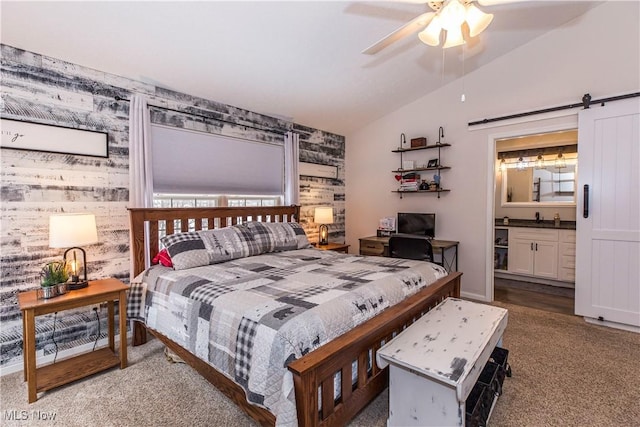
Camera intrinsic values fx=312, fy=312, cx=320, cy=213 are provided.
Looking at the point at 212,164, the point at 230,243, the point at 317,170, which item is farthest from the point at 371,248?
the point at 212,164

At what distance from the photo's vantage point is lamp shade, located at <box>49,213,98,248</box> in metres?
2.20

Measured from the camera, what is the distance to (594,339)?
9.35 feet

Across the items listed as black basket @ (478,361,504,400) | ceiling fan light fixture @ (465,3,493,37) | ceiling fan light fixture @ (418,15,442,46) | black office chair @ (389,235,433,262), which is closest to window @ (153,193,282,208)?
black office chair @ (389,235,433,262)

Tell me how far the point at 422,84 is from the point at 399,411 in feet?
12.4

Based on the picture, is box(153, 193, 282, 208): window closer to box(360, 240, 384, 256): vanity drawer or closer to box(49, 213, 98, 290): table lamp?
box(49, 213, 98, 290): table lamp

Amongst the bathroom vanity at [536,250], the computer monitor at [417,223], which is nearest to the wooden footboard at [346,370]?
the computer monitor at [417,223]

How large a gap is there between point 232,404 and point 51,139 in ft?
8.01

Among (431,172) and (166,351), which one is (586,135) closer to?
(431,172)

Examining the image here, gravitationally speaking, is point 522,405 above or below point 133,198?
below

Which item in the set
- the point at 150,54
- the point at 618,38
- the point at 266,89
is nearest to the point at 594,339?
the point at 618,38

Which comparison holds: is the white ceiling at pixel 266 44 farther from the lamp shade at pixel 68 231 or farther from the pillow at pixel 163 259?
the pillow at pixel 163 259

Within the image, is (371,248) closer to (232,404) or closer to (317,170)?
(317,170)

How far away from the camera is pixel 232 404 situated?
196cm

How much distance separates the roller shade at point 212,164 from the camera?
3119mm
